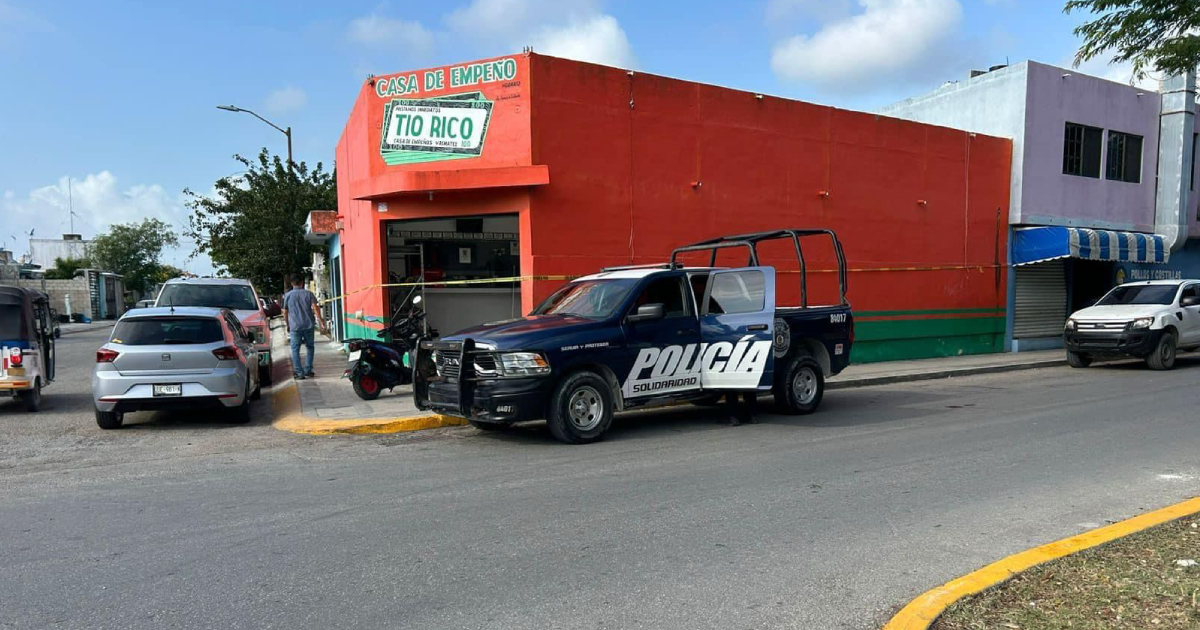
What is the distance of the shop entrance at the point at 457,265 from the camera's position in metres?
14.5

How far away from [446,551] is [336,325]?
19.3 m

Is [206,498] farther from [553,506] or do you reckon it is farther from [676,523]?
[676,523]

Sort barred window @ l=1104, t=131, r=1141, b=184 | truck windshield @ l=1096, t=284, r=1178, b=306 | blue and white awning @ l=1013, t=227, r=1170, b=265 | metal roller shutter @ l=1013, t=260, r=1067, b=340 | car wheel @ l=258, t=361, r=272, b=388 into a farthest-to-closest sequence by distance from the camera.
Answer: barred window @ l=1104, t=131, r=1141, b=184 → metal roller shutter @ l=1013, t=260, r=1067, b=340 → blue and white awning @ l=1013, t=227, r=1170, b=265 → truck windshield @ l=1096, t=284, r=1178, b=306 → car wheel @ l=258, t=361, r=272, b=388

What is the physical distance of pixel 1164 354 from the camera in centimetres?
1544

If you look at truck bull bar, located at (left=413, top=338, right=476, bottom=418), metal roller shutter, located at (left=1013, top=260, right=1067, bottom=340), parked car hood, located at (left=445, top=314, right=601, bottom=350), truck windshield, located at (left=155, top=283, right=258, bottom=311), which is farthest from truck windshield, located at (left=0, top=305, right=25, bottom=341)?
metal roller shutter, located at (left=1013, top=260, right=1067, bottom=340)

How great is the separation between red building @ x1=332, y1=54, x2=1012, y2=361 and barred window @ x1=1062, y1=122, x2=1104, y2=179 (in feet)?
6.80

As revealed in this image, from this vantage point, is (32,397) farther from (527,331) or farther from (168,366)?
(527,331)

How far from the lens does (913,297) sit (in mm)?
17656

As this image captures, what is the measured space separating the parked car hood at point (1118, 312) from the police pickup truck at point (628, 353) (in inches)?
336

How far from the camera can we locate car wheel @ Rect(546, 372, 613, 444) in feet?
26.9

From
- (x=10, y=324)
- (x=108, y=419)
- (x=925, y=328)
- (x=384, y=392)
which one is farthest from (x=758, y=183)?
(x=10, y=324)

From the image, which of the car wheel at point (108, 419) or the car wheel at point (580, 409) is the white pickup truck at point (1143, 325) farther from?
the car wheel at point (108, 419)

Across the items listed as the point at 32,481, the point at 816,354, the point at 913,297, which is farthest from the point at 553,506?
the point at 913,297

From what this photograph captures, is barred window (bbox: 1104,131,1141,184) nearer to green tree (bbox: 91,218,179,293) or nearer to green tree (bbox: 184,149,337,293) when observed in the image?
green tree (bbox: 184,149,337,293)
